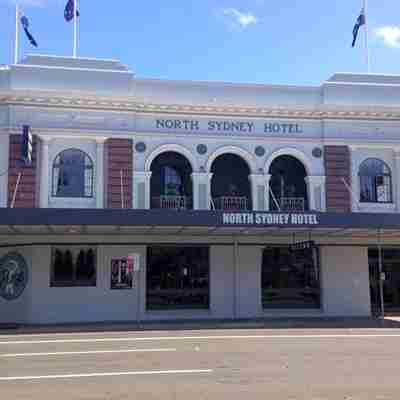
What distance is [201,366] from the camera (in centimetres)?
1041

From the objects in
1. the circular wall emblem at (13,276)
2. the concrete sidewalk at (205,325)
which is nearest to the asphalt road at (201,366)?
the concrete sidewalk at (205,325)

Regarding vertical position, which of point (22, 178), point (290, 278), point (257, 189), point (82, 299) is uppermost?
point (22, 178)

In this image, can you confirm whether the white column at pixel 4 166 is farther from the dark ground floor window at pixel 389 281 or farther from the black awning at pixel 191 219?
the dark ground floor window at pixel 389 281

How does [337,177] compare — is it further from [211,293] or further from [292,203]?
[211,293]

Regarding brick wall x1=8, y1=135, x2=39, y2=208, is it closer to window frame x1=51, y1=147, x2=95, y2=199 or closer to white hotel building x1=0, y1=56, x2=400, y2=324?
white hotel building x1=0, y1=56, x2=400, y2=324

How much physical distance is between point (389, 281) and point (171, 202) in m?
10.1

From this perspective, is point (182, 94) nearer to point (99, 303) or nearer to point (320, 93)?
point (320, 93)

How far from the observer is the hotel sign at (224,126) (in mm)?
22891

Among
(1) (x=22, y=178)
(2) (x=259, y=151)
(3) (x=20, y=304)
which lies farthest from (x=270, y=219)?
(3) (x=20, y=304)

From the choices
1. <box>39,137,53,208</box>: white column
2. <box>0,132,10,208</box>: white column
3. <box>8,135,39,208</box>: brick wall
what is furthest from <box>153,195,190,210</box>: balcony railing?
<box>0,132,10,208</box>: white column

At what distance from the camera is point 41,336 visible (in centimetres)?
1628

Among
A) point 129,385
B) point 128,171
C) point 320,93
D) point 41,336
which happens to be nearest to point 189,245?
point 128,171

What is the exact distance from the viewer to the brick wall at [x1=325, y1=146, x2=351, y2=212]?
23234 millimetres

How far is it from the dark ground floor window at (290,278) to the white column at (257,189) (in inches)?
72.0
